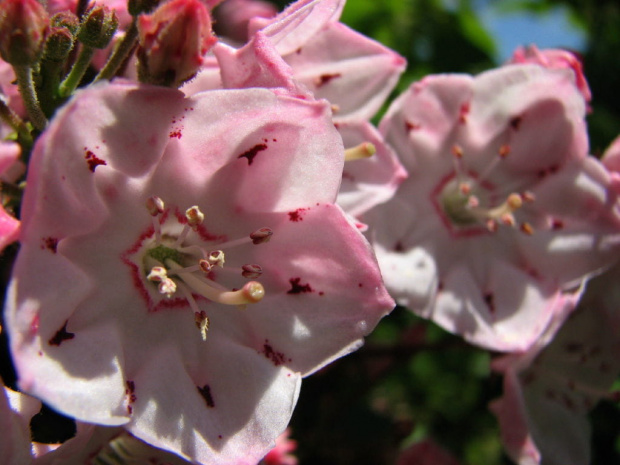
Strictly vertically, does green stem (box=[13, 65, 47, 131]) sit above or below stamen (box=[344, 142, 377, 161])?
above

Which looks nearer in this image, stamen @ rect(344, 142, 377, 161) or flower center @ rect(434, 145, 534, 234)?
stamen @ rect(344, 142, 377, 161)

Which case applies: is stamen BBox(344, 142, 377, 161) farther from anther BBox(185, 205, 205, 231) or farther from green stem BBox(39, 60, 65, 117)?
green stem BBox(39, 60, 65, 117)

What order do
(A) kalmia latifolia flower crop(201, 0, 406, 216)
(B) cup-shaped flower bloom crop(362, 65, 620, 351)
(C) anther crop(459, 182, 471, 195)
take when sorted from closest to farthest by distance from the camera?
1. (A) kalmia latifolia flower crop(201, 0, 406, 216)
2. (B) cup-shaped flower bloom crop(362, 65, 620, 351)
3. (C) anther crop(459, 182, 471, 195)

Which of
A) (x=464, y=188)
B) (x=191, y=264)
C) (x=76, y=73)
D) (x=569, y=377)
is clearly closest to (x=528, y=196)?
(x=464, y=188)

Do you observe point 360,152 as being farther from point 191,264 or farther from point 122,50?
point 122,50

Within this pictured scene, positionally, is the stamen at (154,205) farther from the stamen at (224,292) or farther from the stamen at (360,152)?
the stamen at (360,152)

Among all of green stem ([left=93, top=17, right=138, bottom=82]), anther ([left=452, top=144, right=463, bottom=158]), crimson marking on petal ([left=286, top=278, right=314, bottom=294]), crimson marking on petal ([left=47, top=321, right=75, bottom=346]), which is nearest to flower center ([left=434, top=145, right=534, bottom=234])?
anther ([left=452, top=144, right=463, bottom=158])

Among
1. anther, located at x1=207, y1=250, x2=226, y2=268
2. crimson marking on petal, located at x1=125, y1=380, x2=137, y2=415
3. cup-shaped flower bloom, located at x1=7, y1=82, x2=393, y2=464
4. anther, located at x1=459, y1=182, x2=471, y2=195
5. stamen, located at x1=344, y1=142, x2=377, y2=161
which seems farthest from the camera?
anther, located at x1=459, y1=182, x2=471, y2=195

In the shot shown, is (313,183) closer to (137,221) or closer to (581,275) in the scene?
(137,221)
